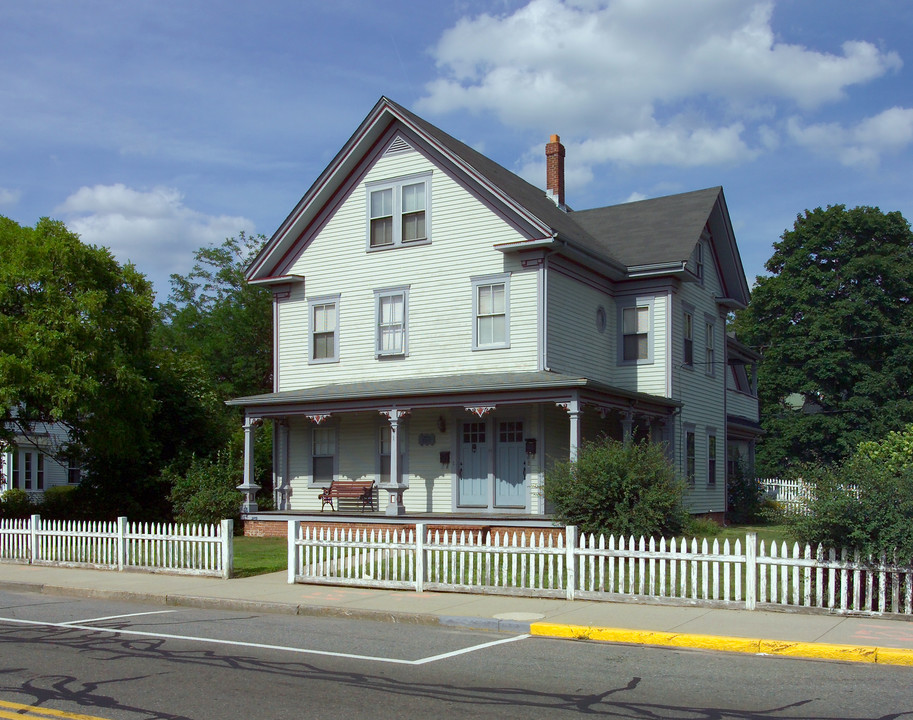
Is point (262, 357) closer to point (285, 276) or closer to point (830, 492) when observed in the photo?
point (285, 276)

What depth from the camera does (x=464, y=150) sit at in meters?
25.7

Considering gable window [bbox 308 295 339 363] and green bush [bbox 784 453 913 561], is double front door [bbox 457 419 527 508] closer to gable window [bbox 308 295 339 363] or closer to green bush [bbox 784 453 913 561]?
gable window [bbox 308 295 339 363]

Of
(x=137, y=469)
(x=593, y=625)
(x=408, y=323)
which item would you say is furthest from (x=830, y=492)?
(x=137, y=469)

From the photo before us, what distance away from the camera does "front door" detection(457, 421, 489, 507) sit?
2314 cm

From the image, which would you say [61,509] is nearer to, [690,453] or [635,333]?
[635,333]

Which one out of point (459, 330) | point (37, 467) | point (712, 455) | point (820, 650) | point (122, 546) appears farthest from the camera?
point (37, 467)

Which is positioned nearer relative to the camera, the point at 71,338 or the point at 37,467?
the point at 71,338

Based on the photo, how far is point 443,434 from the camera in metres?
23.8

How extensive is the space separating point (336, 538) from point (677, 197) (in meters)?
17.2

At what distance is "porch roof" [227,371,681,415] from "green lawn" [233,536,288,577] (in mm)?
3295

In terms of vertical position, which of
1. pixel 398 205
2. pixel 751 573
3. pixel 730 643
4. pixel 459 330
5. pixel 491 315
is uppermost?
pixel 398 205

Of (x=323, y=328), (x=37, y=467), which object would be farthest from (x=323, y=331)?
(x=37, y=467)

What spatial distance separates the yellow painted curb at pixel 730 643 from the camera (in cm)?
977

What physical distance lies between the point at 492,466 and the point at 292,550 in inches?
311
